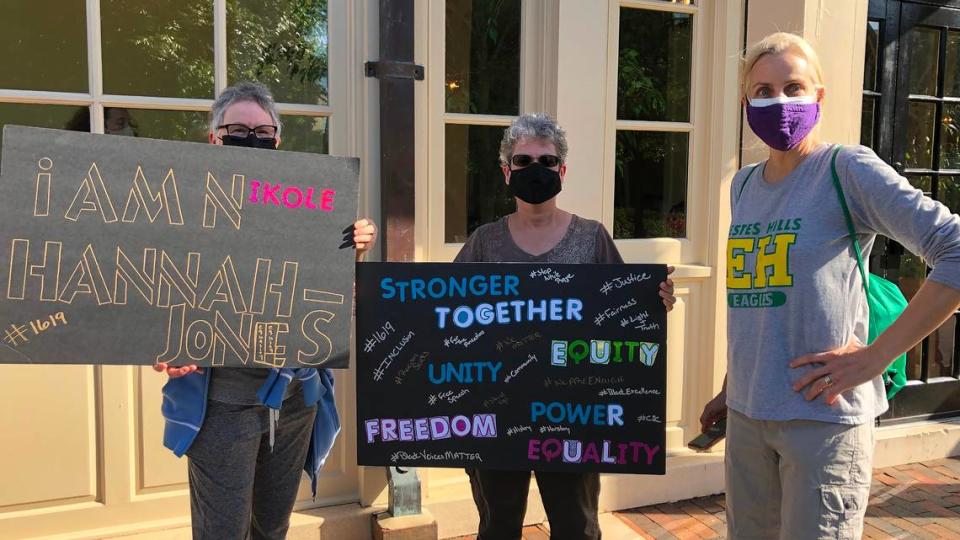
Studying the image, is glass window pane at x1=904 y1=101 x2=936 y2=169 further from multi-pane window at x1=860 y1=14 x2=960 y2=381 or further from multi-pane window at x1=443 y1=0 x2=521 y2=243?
multi-pane window at x1=443 y1=0 x2=521 y2=243

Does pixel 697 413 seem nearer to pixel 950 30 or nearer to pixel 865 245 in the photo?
pixel 865 245

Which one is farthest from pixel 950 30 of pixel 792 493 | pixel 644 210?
pixel 792 493

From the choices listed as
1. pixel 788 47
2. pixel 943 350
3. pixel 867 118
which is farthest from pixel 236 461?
pixel 943 350

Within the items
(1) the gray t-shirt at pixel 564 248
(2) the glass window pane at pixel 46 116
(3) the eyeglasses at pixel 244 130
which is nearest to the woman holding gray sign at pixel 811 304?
(1) the gray t-shirt at pixel 564 248

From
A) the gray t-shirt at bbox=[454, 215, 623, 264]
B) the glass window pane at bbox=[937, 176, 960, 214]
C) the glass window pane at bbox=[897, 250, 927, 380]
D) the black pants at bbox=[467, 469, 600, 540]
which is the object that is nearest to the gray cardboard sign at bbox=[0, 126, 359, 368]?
the gray t-shirt at bbox=[454, 215, 623, 264]

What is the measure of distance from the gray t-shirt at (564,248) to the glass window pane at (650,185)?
1558 millimetres

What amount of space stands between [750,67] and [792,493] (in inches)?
45.3

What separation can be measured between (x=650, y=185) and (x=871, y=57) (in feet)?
5.72

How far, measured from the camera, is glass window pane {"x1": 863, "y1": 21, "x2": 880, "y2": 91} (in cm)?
449

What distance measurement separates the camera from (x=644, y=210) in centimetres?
412

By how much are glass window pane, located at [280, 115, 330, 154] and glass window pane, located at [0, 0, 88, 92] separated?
2.77 ft

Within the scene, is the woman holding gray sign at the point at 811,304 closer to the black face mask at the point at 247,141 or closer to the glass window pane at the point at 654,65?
the black face mask at the point at 247,141

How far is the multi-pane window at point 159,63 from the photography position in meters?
2.98

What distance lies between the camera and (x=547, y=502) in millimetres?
2494
